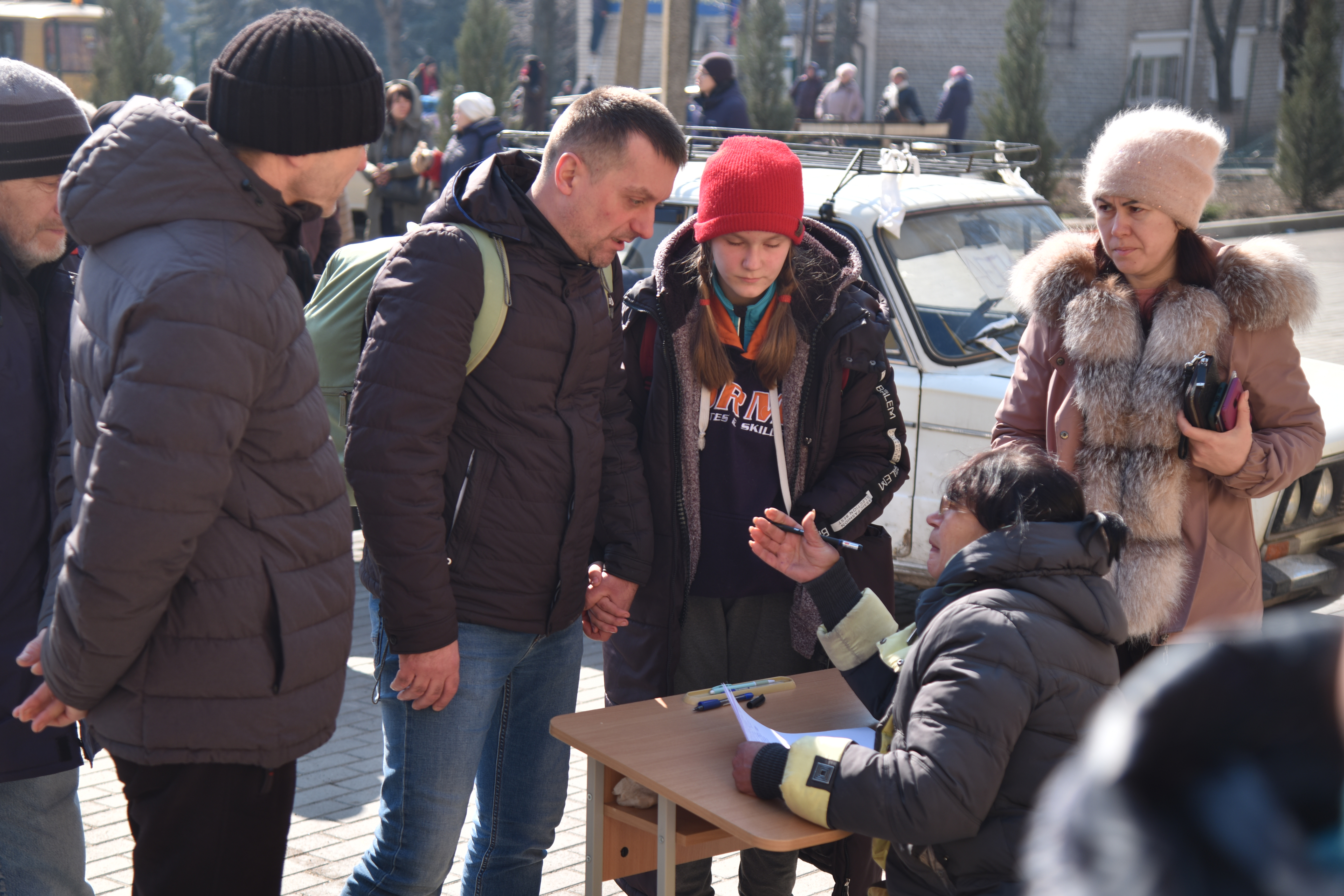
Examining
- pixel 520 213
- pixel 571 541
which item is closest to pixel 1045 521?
pixel 571 541

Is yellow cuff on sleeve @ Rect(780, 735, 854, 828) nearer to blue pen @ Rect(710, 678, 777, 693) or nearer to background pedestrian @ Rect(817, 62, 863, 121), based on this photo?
blue pen @ Rect(710, 678, 777, 693)

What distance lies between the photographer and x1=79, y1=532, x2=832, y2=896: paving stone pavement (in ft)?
11.6

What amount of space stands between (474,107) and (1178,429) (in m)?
9.34

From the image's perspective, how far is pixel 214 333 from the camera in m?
1.80

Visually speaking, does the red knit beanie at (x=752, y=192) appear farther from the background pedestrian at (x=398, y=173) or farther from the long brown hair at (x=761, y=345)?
the background pedestrian at (x=398, y=173)

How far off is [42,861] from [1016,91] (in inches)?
819

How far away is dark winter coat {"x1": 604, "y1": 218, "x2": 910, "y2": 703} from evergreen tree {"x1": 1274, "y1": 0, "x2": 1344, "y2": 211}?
69.5 ft

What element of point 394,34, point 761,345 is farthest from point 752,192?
point 394,34

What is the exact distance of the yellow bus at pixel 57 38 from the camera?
23594 mm

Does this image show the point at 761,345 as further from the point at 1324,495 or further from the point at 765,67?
the point at 765,67

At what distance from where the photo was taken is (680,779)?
2355 millimetres

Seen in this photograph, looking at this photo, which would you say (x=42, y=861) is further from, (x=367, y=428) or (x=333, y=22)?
(x=333, y=22)

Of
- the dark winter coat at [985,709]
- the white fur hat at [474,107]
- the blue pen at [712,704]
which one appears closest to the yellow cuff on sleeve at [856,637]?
the blue pen at [712,704]

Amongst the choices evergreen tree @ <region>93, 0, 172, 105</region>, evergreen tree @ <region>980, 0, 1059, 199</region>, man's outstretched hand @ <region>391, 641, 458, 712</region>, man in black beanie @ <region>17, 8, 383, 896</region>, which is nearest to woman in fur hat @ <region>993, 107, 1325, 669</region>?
man's outstretched hand @ <region>391, 641, 458, 712</region>
